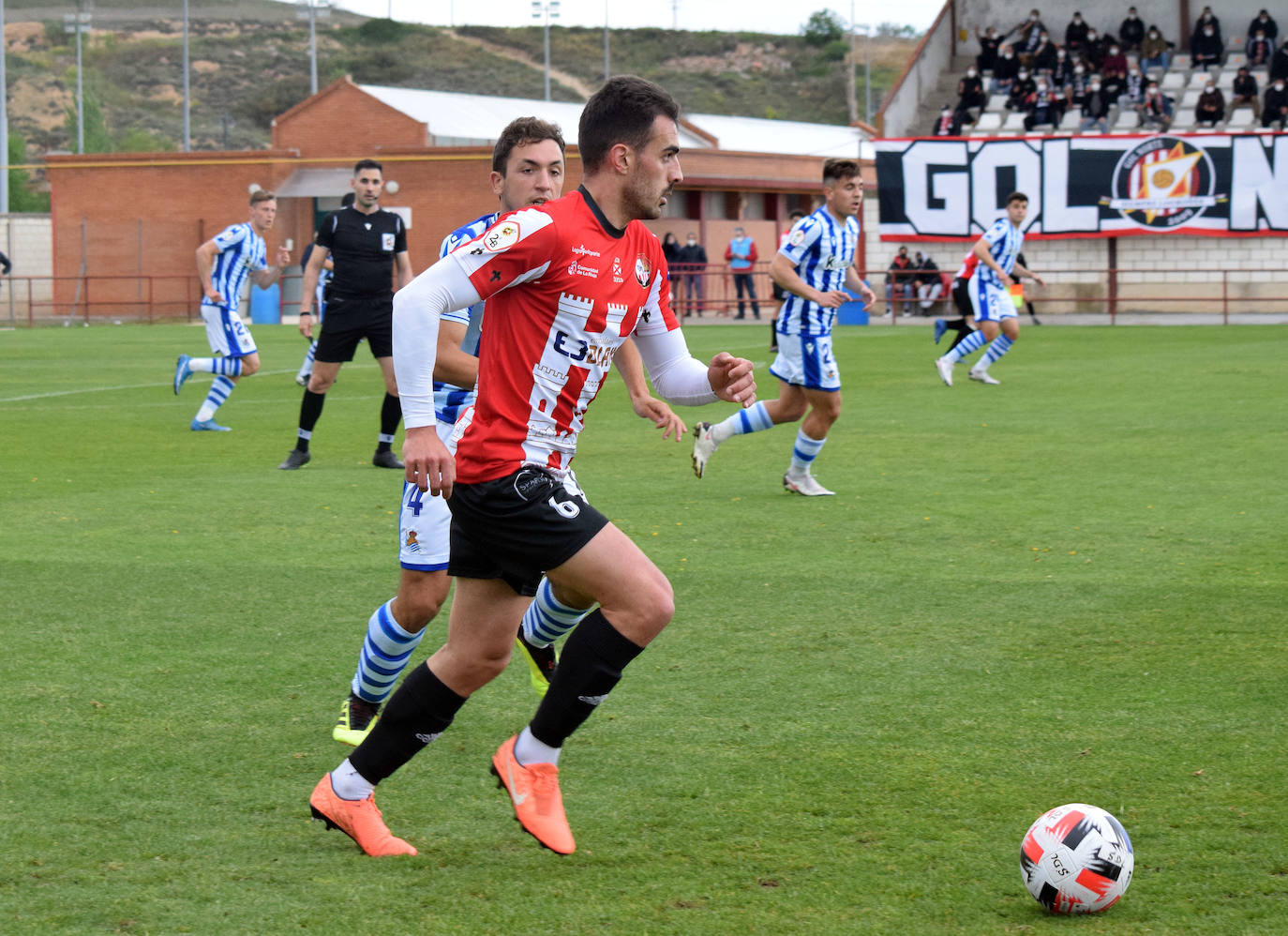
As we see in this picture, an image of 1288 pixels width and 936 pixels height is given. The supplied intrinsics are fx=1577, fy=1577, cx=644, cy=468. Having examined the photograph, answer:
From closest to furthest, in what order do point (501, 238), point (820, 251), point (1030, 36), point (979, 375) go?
point (501, 238), point (820, 251), point (979, 375), point (1030, 36)

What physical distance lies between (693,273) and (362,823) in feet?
108

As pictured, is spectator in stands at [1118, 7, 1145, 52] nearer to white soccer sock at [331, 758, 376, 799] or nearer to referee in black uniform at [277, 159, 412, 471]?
referee in black uniform at [277, 159, 412, 471]

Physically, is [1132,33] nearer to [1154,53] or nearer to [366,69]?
[1154,53]

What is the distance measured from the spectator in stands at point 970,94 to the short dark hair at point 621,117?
3561 centimetres

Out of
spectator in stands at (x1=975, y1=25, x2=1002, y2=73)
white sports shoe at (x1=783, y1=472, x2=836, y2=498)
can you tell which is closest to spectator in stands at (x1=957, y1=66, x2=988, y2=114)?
spectator in stands at (x1=975, y1=25, x2=1002, y2=73)

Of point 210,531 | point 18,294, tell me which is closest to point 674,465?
point 210,531

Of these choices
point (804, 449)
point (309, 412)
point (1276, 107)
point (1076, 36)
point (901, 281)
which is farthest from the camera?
point (1076, 36)

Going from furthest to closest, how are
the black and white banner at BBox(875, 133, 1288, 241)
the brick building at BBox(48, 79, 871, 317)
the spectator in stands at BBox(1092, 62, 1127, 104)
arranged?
1. the brick building at BBox(48, 79, 871, 317)
2. the spectator in stands at BBox(1092, 62, 1127, 104)
3. the black and white banner at BBox(875, 133, 1288, 241)

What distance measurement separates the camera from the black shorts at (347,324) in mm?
11633

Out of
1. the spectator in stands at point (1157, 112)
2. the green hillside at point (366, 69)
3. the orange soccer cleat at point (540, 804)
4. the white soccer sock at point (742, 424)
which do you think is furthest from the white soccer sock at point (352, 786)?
the green hillside at point (366, 69)

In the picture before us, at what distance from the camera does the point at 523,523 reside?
12.6 ft

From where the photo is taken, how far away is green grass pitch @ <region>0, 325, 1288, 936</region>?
374 centimetres

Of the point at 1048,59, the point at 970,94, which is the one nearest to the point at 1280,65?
the point at 1048,59

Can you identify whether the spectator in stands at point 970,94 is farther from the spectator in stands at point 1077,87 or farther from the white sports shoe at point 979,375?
the white sports shoe at point 979,375
